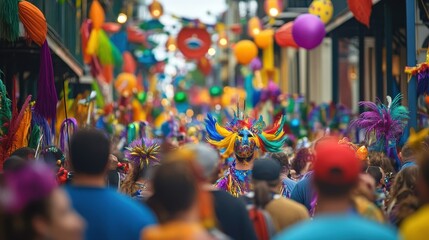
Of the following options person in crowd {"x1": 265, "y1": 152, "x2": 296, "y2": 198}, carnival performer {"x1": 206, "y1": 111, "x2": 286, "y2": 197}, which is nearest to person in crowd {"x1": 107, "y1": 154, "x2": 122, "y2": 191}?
carnival performer {"x1": 206, "y1": 111, "x2": 286, "y2": 197}

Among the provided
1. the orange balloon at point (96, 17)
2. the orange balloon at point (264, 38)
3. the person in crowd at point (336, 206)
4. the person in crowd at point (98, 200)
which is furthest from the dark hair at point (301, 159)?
the orange balloon at point (264, 38)

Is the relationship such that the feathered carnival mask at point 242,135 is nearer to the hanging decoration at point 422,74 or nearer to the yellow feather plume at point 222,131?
the yellow feather plume at point 222,131

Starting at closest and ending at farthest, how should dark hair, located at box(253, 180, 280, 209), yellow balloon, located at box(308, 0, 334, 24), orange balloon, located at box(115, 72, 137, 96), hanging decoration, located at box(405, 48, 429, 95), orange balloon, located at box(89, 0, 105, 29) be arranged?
1. dark hair, located at box(253, 180, 280, 209)
2. hanging decoration, located at box(405, 48, 429, 95)
3. yellow balloon, located at box(308, 0, 334, 24)
4. orange balloon, located at box(89, 0, 105, 29)
5. orange balloon, located at box(115, 72, 137, 96)

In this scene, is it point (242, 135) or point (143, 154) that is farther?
point (242, 135)

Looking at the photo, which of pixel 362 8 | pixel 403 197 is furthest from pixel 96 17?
pixel 403 197

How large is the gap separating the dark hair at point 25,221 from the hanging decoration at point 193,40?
96.7ft

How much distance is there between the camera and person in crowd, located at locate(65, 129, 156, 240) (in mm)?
6473

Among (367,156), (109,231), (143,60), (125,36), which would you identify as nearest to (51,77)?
(367,156)

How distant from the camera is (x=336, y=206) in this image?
5.73 metres

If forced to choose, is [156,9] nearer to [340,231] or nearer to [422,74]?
[422,74]

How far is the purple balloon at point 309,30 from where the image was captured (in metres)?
20.4

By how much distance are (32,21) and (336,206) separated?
10.0m

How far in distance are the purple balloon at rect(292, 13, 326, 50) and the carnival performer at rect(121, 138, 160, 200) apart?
24.2ft

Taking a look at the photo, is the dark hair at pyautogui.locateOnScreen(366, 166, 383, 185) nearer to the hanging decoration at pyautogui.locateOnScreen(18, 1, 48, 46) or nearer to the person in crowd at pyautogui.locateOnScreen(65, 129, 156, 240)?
the person in crowd at pyautogui.locateOnScreen(65, 129, 156, 240)
